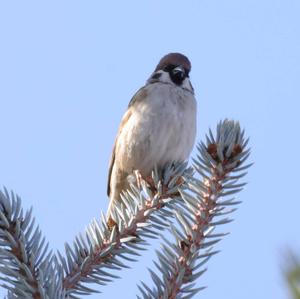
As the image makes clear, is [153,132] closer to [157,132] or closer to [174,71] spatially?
[157,132]

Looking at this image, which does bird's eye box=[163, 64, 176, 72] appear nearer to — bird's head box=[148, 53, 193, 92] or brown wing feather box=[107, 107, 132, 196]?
bird's head box=[148, 53, 193, 92]

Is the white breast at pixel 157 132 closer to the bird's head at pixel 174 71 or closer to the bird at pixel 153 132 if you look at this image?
the bird at pixel 153 132

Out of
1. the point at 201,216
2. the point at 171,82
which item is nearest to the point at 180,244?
the point at 201,216

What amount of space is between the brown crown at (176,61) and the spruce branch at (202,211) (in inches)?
168

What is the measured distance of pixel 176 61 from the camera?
5797mm

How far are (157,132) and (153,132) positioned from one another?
37mm

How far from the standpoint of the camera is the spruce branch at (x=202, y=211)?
1.34 metres

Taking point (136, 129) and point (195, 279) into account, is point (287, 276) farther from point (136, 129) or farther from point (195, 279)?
point (136, 129)

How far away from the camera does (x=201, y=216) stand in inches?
58.3

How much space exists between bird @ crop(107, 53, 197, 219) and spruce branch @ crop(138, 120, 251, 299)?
8.93 ft

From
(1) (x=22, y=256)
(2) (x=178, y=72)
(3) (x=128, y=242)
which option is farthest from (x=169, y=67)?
(1) (x=22, y=256)

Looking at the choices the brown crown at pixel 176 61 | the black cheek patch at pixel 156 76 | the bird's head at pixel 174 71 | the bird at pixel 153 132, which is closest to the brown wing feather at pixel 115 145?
the bird at pixel 153 132

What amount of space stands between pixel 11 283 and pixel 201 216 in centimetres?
58

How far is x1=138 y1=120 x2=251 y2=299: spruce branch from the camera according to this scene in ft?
4.40
